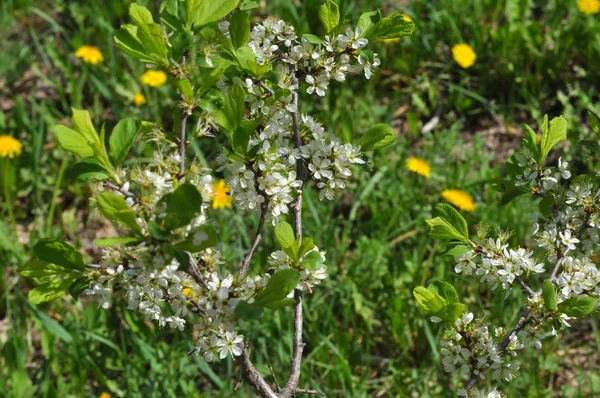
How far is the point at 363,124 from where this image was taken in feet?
12.1

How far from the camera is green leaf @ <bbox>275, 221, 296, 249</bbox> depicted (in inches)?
50.5

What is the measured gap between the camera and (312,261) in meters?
1.28

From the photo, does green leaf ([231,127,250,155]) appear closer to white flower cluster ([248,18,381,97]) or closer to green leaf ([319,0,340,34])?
white flower cluster ([248,18,381,97])

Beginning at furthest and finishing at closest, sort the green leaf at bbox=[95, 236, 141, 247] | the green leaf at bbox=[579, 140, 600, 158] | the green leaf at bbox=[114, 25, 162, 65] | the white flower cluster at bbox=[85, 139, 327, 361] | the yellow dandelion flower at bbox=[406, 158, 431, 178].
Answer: the yellow dandelion flower at bbox=[406, 158, 431, 178] → the green leaf at bbox=[579, 140, 600, 158] → the green leaf at bbox=[114, 25, 162, 65] → the white flower cluster at bbox=[85, 139, 327, 361] → the green leaf at bbox=[95, 236, 141, 247]

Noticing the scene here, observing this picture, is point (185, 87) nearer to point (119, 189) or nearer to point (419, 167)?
point (119, 189)

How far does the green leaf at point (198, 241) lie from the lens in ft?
3.51

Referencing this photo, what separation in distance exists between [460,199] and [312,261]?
1.86m

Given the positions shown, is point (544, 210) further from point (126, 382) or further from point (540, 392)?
point (126, 382)

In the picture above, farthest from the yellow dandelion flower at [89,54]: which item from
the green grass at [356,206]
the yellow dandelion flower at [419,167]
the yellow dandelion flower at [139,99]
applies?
the yellow dandelion flower at [419,167]

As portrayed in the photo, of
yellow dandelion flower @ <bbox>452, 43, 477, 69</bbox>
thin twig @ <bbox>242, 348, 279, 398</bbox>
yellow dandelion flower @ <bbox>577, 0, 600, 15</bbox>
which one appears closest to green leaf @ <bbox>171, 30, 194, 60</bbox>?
thin twig @ <bbox>242, 348, 279, 398</bbox>

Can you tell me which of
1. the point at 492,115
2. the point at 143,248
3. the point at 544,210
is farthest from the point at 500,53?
the point at 143,248

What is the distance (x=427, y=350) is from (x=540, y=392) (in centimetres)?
45

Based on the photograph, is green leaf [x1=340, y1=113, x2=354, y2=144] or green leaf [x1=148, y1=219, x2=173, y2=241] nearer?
green leaf [x1=148, y1=219, x2=173, y2=241]

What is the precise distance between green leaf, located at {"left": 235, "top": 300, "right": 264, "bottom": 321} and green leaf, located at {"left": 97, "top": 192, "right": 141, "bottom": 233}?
22 cm
